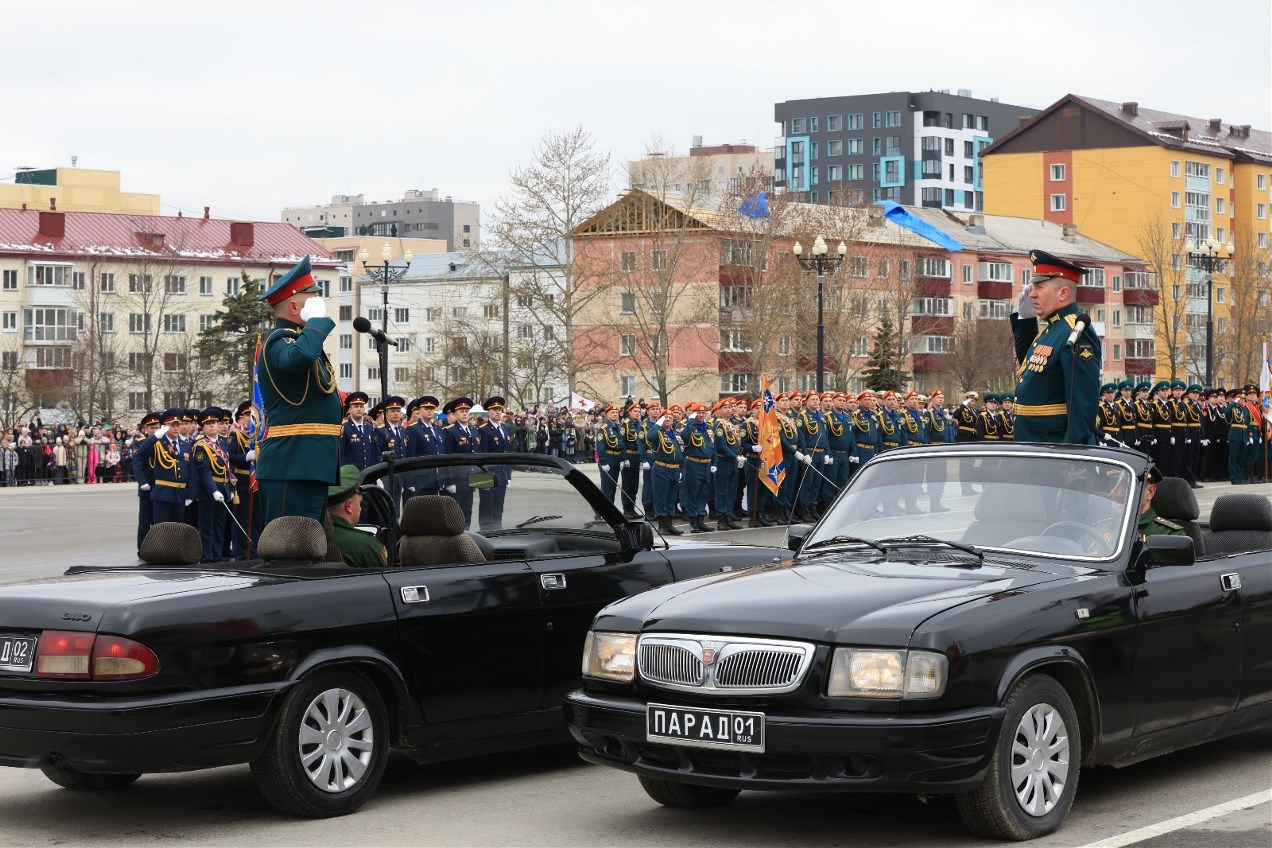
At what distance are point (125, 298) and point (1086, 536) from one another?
320ft

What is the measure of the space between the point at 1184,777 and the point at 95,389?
81.4 meters

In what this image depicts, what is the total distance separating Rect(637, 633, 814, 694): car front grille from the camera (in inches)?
259

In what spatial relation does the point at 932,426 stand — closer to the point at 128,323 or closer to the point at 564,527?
the point at 564,527

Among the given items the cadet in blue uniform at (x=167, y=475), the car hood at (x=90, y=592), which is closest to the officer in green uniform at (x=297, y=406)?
the car hood at (x=90, y=592)

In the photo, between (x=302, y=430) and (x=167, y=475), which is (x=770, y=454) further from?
(x=302, y=430)

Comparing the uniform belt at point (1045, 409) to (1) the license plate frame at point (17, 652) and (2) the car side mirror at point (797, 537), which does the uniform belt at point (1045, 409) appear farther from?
(1) the license plate frame at point (17, 652)

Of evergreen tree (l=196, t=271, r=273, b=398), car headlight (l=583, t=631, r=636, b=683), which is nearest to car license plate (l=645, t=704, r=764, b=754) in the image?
car headlight (l=583, t=631, r=636, b=683)

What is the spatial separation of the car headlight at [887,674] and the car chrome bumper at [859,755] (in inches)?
3.3

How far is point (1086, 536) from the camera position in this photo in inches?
303

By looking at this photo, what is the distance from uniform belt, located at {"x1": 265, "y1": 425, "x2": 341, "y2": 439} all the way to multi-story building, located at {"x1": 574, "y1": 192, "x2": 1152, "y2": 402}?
2329 inches

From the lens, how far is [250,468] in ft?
71.8

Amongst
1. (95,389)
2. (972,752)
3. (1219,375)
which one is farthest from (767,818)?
(1219,375)

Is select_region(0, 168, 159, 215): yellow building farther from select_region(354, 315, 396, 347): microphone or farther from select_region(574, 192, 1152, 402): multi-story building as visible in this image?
select_region(354, 315, 396, 347): microphone

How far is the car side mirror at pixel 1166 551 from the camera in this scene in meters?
7.59
